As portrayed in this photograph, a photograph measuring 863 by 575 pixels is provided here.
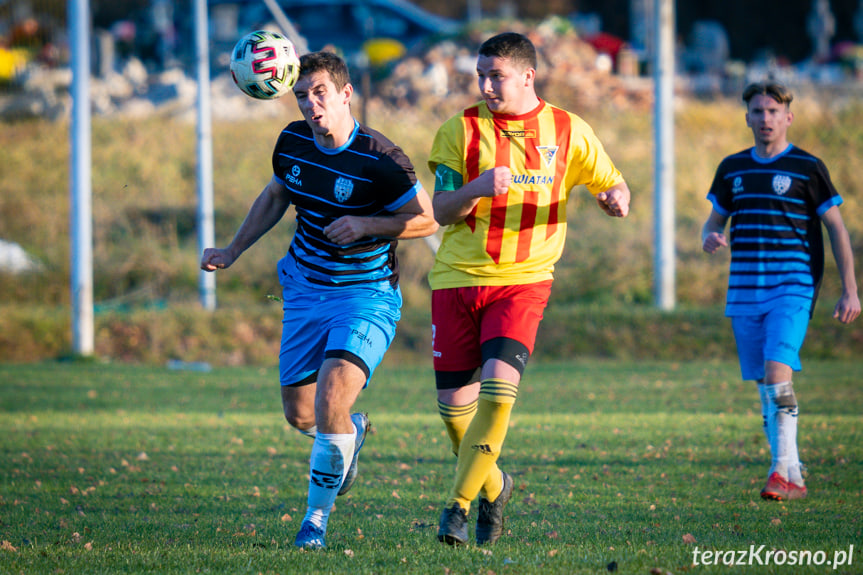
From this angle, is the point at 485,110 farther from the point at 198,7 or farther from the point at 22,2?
the point at 22,2

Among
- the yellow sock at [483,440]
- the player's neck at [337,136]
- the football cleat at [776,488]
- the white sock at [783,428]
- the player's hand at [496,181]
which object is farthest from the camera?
the white sock at [783,428]

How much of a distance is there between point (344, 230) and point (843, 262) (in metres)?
3.41

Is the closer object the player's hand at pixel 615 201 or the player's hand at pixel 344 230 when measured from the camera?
the player's hand at pixel 344 230

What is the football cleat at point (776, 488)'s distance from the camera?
252 inches

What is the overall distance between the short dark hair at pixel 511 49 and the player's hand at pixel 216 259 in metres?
1.88

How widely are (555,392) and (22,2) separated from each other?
35.7m

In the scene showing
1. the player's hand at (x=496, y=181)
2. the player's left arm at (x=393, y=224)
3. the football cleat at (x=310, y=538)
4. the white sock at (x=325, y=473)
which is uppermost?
the player's hand at (x=496, y=181)

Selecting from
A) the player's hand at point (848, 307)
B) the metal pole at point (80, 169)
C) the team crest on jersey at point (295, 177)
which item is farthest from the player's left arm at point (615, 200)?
the metal pole at point (80, 169)

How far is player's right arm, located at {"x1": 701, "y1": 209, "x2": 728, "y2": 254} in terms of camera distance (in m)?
6.75

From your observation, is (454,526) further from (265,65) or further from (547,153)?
(265,65)

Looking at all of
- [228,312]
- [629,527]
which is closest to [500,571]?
[629,527]

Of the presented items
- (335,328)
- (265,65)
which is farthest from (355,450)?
(265,65)

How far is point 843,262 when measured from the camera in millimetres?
6559

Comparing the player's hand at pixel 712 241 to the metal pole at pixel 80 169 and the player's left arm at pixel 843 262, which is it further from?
the metal pole at pixel 80 169
